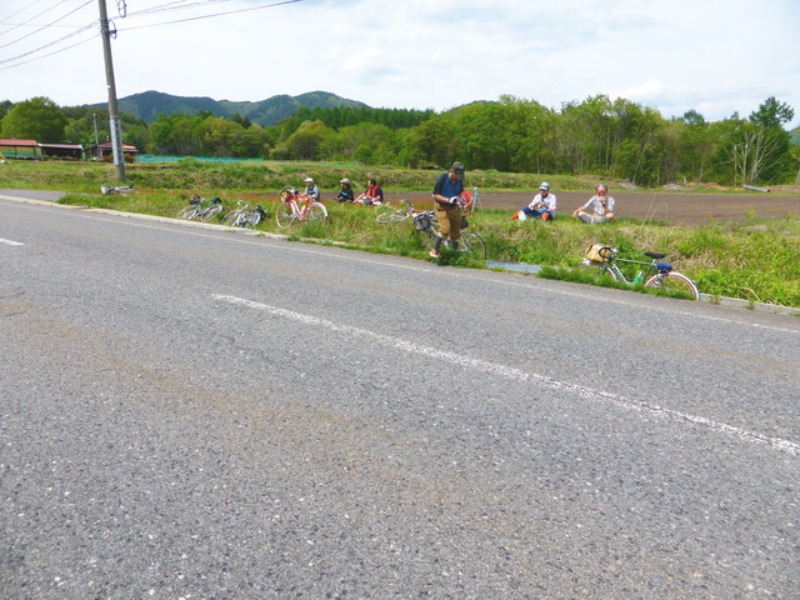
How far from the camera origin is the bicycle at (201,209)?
1709 centimetres

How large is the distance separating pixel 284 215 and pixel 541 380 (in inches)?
482

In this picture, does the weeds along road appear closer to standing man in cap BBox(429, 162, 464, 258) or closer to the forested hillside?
standing man in cap BBox(429, 162, 464, 258)

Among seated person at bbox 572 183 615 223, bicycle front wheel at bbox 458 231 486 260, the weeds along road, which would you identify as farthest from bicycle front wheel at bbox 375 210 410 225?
the weeds along road

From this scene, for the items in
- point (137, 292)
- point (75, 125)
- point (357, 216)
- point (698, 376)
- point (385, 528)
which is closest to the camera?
point (385, 528)

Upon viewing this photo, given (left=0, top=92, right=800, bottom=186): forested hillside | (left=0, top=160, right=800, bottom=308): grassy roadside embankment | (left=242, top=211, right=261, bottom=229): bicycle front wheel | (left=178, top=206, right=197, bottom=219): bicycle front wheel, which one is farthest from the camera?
(left=0, top=92, right=800, bottom=186): forested hillside

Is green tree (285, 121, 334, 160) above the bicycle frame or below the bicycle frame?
above

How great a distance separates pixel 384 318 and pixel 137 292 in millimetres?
3135

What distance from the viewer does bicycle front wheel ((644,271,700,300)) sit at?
25.8 feet

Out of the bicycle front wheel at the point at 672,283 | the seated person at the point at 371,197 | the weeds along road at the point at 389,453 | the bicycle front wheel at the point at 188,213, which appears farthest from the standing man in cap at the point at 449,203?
the bicycle front wheel at the point at 188,213

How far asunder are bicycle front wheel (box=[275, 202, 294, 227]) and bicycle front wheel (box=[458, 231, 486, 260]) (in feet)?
19.4

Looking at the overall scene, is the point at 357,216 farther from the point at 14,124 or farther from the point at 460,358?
the point at 14,124

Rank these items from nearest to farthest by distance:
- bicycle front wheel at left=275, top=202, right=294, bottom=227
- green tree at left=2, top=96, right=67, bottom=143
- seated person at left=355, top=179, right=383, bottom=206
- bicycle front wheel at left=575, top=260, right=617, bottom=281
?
bicycle front wheel at left=575, top=260, right=617, bottom=281, bicycle front wheel at left=275, top=202, right=294, bottom=227, seated person at left=355, top=179, right=383, bottom=206, green tree at left=2, top=96, right=67, bottom=143

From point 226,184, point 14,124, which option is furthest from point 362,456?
point 14,124

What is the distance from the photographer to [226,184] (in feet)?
157
